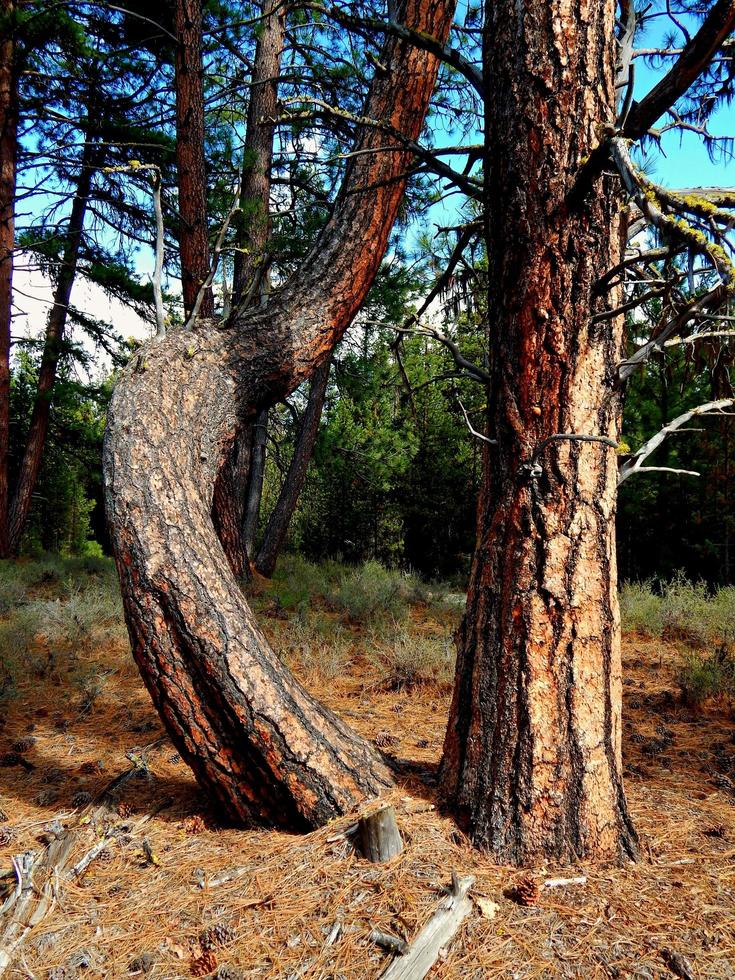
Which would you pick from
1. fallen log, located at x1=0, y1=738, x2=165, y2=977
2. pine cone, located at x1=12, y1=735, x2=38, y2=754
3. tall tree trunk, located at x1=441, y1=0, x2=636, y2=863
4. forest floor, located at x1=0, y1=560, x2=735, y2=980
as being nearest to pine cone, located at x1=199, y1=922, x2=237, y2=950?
forest floor, located at x1=0, y1=560, x2=735, y2=980

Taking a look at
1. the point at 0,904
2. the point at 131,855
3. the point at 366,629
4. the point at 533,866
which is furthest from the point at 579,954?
the point at 366,629

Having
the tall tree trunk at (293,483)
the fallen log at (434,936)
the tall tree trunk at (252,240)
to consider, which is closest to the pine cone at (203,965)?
the fallen log at (434,936)

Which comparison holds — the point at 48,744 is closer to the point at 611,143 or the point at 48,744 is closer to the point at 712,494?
the point at 611,143

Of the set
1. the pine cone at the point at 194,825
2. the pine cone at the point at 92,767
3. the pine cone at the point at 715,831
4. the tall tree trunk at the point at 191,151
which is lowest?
the pine cone at the point at 92,767

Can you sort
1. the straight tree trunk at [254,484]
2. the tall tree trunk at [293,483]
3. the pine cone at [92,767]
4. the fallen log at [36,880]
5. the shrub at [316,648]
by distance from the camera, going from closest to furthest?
1. the fallen log at [36,880]
2. the pine cone at [92,767]
3. the shrub at [316,648]
4. the straight tree trunk at [254,484]
5. the tall tree trunk at [293,483]

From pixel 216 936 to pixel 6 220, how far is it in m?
9.45

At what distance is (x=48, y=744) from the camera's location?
404 centimetres

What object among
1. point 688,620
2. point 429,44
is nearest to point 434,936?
point 429,44

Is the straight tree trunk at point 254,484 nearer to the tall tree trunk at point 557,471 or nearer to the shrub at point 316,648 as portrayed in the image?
the shrub at point 316,648

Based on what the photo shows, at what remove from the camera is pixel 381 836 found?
98.5 inches

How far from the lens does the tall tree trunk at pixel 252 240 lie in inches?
268

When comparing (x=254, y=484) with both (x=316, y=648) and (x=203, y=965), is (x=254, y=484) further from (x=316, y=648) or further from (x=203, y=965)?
(x=203, y=965)

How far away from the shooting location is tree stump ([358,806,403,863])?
2496 millimetres

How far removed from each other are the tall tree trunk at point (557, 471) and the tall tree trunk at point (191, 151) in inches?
168
